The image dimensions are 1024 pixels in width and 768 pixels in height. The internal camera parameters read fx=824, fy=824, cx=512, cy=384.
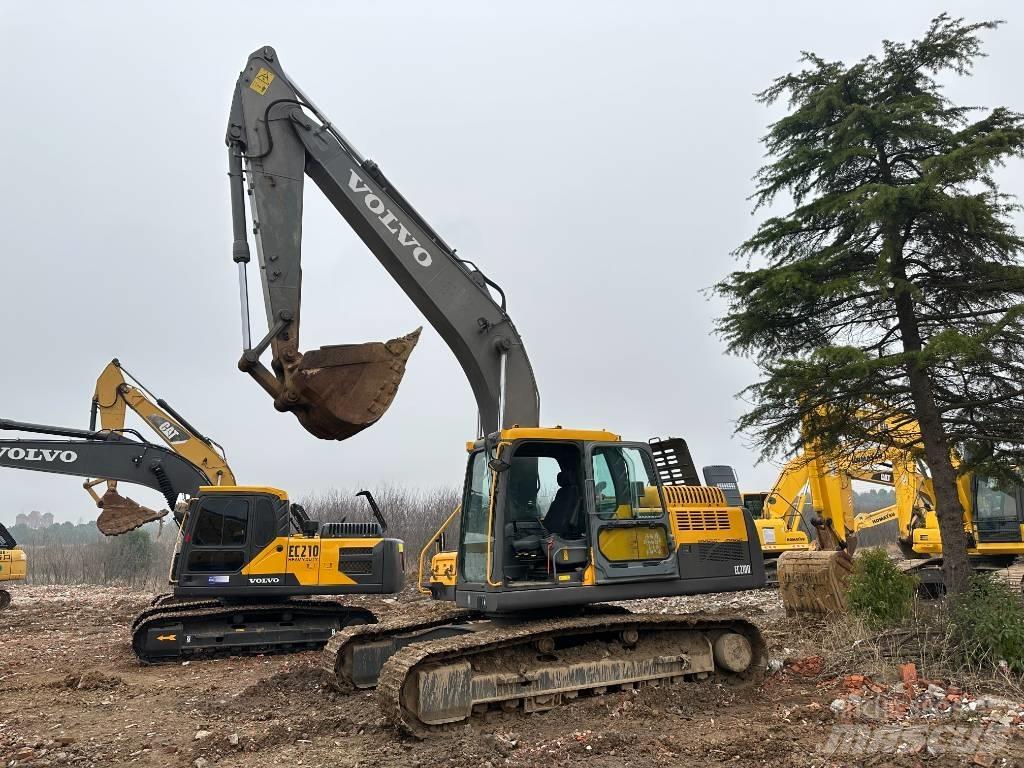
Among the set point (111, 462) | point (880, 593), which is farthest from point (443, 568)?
point (111, 462)

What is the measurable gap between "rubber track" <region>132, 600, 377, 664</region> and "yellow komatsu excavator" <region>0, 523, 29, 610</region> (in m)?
8.13

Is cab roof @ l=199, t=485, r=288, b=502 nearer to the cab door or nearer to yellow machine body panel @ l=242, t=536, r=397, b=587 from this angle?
yellow machine body panel @ l=242, t=536, r=397, b=587

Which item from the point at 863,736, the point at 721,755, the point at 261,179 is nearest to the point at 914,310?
the point at 863,736

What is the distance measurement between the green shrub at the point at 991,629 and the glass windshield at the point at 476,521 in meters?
4.58

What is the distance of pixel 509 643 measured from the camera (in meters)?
6.77

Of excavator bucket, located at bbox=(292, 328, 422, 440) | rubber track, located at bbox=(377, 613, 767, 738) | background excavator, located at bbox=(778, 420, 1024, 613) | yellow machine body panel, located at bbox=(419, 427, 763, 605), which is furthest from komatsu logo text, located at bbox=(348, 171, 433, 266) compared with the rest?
background excavator, located at bbox=(778, 420, 1024, 613)

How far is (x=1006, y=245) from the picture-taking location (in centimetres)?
914

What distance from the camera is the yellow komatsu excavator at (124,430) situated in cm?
1595

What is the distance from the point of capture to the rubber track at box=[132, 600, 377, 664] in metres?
10.9

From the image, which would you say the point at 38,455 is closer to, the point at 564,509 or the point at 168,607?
the point at 168,607

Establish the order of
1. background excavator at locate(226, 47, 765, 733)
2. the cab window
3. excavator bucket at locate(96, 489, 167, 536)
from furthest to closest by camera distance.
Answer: excavator bucket at locate(96, 489, 167, 536)
the cab window
background excavator at locate(226, 47, 765, 733)

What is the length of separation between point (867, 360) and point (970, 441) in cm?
193

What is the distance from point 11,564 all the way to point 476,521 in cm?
1495

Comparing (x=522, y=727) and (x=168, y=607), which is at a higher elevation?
(x=168, y=607)
